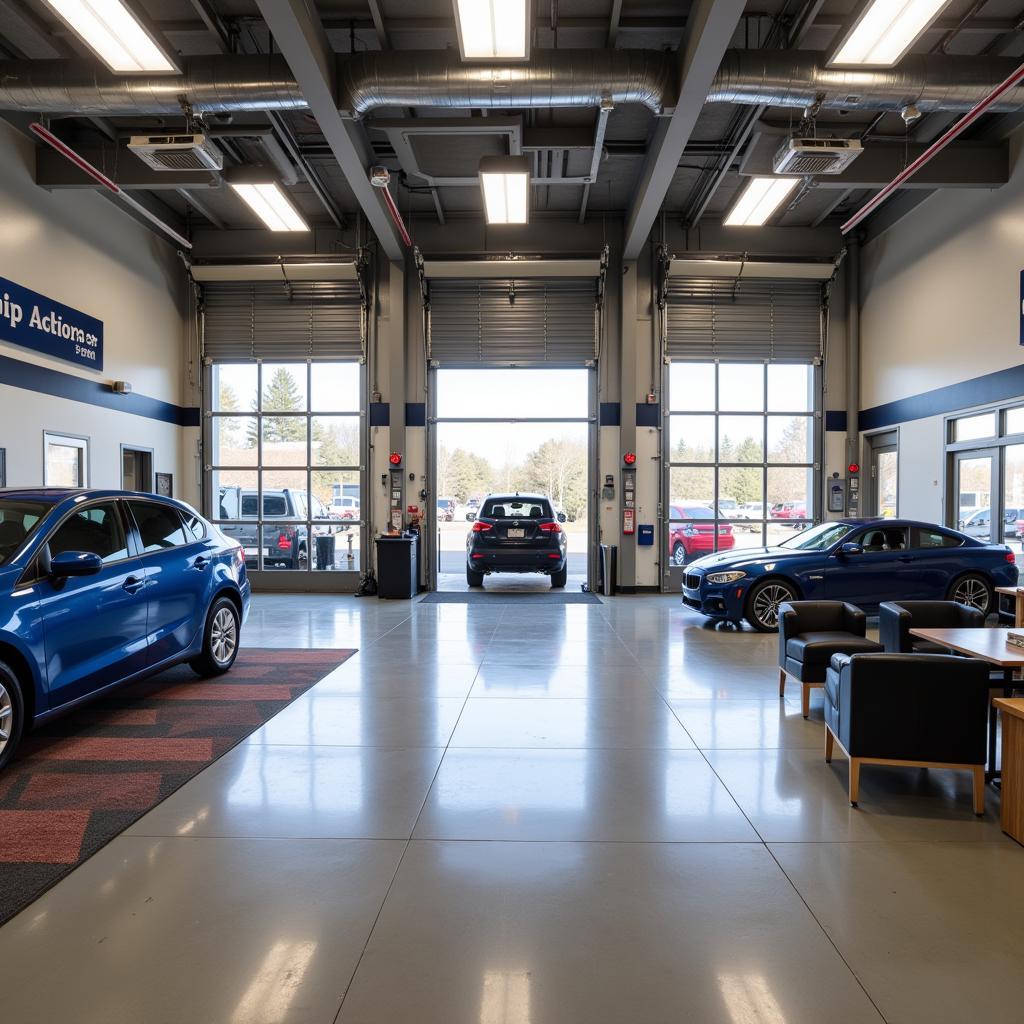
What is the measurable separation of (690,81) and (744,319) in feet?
20.7

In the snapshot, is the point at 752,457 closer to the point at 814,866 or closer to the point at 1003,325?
the point at 1003,325

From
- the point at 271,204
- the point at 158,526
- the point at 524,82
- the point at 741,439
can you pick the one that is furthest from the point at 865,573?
the point at 271,204

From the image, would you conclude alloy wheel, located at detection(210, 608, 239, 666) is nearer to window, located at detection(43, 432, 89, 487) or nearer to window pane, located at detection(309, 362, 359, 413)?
window, located at detection(43, 432, 89, 487)

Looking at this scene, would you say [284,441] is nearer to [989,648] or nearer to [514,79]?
[514,79]

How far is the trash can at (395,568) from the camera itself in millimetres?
11492

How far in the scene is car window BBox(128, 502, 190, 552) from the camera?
5061 millimetres

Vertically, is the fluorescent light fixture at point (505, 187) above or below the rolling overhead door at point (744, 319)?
above

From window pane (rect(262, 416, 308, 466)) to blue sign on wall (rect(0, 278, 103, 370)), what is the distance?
121 inches

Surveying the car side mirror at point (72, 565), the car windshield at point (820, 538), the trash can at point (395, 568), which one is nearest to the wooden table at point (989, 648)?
the car windshield at point (820, 538)

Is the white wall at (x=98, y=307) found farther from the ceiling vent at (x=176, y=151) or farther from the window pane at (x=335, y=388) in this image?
the ceiling vent at (x=176, y=151)

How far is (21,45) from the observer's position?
7504 millimetres

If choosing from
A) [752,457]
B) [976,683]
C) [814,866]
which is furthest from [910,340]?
[814,866]

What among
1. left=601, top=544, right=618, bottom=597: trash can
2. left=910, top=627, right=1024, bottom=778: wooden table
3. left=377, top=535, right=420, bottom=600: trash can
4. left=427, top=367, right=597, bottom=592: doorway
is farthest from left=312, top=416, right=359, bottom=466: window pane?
left=910, top=627, right=1024, bottom=778: wooden table

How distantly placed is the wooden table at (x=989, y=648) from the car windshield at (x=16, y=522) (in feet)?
16.9
